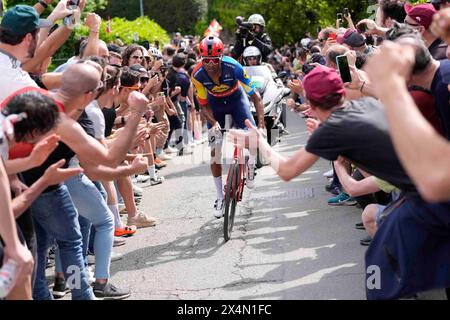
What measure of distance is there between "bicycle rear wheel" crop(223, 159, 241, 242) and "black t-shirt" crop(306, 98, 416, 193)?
360 cm

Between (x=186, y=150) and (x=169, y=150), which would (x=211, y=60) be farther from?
(x=186, y=150)

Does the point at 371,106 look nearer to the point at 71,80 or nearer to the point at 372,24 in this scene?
the point at 71,80

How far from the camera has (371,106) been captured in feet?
12.4

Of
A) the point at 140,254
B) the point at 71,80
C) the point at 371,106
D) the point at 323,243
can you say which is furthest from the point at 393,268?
the point at 140,254

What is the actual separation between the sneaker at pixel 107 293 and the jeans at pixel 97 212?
80 mm

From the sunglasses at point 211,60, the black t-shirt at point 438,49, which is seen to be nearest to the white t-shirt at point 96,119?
the sunglasses at point 211,60

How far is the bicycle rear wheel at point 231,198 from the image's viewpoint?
7348mm

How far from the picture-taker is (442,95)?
4.50m

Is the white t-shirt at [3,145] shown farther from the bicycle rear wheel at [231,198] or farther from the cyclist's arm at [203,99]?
the cyclist's arm at [203,99]

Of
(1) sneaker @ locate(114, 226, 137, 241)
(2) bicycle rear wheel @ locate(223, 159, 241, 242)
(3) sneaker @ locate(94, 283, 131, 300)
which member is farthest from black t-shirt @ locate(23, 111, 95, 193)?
(1) sneaker @ locate(114, 226, 137, 241)

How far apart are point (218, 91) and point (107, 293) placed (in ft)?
11.5

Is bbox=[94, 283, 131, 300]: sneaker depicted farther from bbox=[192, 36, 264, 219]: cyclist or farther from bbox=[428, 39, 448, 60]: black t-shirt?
bbox=[428, 39, 448, 60]: black t-shirt

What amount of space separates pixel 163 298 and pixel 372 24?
13.4 ft

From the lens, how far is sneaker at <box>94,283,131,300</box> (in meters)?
5.77
